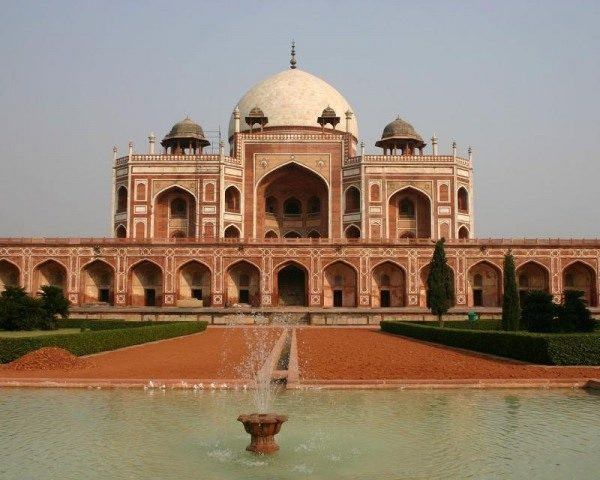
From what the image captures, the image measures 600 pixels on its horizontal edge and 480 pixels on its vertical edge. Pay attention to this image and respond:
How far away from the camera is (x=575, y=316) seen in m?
15.6

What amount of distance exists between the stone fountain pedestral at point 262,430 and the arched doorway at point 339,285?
24.9 m

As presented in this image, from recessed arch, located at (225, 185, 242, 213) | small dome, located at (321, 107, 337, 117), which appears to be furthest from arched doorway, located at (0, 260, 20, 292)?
small dome, located at (321, 107, 337, 117)

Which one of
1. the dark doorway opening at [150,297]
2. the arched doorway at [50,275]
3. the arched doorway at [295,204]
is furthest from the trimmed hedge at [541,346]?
the arched doorway at [295,204]

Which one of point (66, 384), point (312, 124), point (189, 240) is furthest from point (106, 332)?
point (312, 124)

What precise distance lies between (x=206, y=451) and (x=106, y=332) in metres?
9.32

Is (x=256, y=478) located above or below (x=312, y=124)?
below

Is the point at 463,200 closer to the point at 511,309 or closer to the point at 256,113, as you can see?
the point at 256,113

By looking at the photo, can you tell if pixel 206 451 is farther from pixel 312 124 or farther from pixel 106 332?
pixel 312 124

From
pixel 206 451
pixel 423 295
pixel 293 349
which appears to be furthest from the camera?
pixel 423 295

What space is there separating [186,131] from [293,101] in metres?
7.03

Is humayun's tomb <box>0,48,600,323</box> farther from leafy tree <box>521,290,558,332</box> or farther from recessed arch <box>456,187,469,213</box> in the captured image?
leafy tree <box>521,290,558,332</box>

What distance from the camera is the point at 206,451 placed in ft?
19.1

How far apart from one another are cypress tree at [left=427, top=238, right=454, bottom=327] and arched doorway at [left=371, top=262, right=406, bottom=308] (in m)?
6.29

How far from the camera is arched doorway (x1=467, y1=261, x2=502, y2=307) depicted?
31.0m
